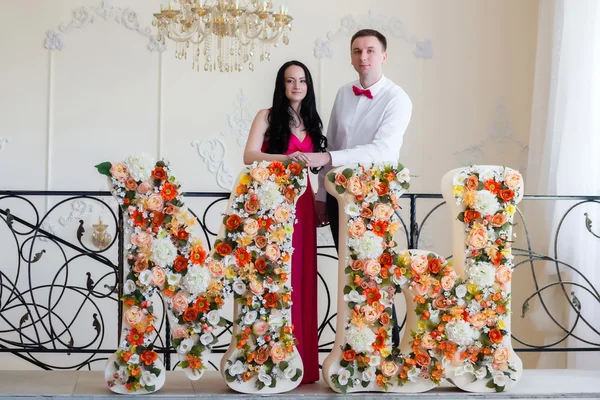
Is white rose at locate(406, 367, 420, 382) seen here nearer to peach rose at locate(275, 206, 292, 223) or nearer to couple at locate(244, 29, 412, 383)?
couple at locate(244, 29, 412, 383)

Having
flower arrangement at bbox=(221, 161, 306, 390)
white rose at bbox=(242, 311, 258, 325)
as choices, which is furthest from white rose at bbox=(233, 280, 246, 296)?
white rose at bbox=(242, 311, 258, 325)

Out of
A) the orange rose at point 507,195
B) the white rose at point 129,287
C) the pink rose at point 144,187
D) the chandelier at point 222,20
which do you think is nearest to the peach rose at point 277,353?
the white rose at point 129,287

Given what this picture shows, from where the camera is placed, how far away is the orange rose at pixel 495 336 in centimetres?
364

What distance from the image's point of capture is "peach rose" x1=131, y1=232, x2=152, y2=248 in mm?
3543

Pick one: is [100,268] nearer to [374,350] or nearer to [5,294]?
[5,294]

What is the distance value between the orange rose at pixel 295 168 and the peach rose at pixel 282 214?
0.17 meters

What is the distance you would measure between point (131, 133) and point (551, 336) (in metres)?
3.81

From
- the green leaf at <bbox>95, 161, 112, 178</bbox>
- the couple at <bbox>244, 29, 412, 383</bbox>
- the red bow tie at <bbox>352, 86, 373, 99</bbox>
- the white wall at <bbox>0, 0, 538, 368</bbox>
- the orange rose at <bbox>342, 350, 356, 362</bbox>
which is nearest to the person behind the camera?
the green leaf at <bbox>95, 161, 112, 178</bbox>

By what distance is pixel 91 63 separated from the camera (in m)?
6.69

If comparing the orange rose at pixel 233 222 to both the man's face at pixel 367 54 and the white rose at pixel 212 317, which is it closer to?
the white rose at pixel 212 317

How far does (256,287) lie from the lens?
3596 millimetres

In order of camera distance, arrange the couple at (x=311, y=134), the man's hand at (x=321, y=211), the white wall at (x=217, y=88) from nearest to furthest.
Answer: the couple at (x=311, y=134) → the man's hand at (x=321, y=211) → the white wall at (x=217, y=88)

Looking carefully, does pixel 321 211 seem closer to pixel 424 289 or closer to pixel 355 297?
pixel 355 297

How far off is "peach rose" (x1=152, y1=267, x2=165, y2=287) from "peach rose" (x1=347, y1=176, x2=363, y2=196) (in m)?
0.95
